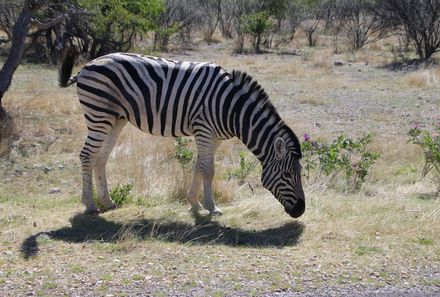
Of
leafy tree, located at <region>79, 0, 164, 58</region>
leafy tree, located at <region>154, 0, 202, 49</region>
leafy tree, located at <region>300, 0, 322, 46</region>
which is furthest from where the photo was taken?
leafy tree, located at <region>300, 0, 322, 46</region>

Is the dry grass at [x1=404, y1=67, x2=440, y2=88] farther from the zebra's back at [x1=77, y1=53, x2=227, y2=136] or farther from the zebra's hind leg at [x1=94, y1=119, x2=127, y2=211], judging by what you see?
the zebra's hind leg at [x1=94, y1=119, x2=127, y2=211]

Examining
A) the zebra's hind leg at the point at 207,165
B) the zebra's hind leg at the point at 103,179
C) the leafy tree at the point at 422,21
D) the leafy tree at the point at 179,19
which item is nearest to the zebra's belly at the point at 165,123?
the zebra's hind leg at the point at 207,165

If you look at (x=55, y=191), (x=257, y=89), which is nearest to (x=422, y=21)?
(x=257, y=89)

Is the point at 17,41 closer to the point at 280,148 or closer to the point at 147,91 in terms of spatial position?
the point at 147,91

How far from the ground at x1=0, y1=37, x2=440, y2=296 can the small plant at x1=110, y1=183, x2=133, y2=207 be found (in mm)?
180

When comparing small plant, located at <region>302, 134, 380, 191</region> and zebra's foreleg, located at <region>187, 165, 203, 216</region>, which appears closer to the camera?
zebra's foreleg, located at <region>187, 165, 203, 216</region>

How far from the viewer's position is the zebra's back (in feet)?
20.8

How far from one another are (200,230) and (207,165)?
2.55ft

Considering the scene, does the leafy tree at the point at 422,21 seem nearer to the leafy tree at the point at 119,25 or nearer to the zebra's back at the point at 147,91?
the leafy tree at the point at 119,25

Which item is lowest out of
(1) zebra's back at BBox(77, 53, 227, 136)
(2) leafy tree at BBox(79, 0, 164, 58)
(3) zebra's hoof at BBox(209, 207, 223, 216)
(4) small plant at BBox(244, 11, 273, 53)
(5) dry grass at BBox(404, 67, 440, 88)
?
(3) zebra's hoof at BBox(209, 207, 223, 216)

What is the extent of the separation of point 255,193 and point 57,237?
8.49 ft

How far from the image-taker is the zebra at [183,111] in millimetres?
6121

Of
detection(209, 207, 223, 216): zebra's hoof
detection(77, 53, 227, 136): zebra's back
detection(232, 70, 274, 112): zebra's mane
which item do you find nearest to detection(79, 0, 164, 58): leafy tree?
detection(77, 53, 227, 136): zebra's back

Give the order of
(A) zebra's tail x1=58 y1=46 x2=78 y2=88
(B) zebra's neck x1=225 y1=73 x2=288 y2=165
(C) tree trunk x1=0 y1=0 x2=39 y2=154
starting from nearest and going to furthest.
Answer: (B) zebra's neck x1=225 y1=73 x2=288 y2=165, (A) zebra's tail x1=58 y1=46 x2=78 y2=88, (C) tree trunk x1=0 y1=0 x2=39 y2=154
